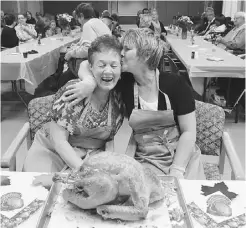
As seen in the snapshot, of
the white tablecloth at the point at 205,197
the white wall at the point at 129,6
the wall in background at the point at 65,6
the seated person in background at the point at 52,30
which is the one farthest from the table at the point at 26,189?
the white wall at the point at 129,6

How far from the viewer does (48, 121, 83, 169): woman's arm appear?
5.55 ft

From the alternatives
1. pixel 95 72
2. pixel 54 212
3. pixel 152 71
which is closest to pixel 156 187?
pixel 54 212

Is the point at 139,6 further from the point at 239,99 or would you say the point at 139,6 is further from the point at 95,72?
the point at 95,72

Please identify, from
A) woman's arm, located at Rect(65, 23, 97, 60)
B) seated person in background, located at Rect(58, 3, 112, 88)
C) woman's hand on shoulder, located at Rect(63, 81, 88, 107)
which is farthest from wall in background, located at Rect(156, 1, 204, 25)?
woman's hand on shoulder, located at Rect(63, 81, 88, 107)

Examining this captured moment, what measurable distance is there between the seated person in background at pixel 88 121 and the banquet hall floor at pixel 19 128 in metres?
→ 1.46

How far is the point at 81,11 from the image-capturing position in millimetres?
4406

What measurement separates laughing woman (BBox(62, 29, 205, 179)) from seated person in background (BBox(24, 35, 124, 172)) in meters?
0.10

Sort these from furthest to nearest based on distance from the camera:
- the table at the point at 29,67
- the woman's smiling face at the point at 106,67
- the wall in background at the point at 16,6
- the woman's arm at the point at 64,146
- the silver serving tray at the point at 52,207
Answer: the wall in background at the point at 16,6
the table at the point at 29,67
the woman's arm at the point at 64,146
the woman's smiling face at the point at 106,67
the silver serving tray at the point at 52,207

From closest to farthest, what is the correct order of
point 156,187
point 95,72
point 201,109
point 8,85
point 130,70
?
point 156,187 → point 95,72 → point 130,70 → point 201,109 → point 8,85

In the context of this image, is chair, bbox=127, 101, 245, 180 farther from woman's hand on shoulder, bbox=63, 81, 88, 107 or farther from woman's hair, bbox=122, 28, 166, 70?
woman's hand on shoulder, bbox=63, 81, 88, 107

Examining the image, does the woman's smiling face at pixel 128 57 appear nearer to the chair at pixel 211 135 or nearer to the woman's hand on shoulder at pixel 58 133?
the woman's hand on shoulder at pixel 58 133

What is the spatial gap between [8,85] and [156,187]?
5.91 m

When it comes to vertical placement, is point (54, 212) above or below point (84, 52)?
below

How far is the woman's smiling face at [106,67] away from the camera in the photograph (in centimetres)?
158
